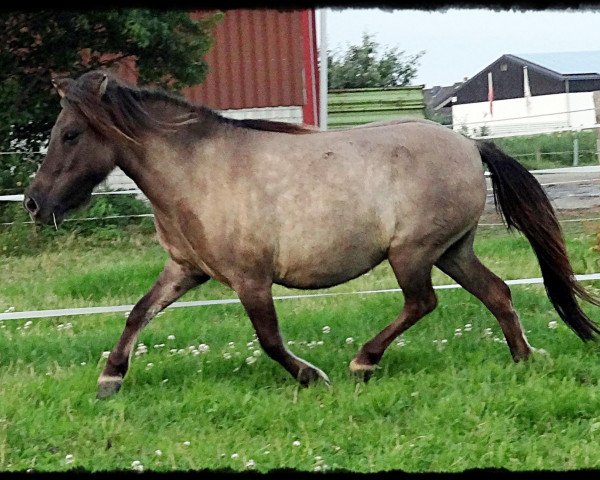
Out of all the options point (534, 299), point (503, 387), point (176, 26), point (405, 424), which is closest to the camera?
point (405, 424)

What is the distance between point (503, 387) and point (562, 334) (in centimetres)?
133

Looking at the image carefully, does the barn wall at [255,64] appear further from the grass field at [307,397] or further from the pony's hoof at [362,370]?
the pony's hoof at [362,370]

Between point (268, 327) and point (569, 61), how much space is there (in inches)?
685

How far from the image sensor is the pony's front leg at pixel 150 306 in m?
5.03

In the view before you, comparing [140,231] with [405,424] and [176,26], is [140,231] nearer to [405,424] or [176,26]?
[176,26]

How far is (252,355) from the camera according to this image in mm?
5637

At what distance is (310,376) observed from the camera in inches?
192

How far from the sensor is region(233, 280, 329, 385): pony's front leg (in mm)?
4883

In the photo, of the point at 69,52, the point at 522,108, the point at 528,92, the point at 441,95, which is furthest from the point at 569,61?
the point at 69,52

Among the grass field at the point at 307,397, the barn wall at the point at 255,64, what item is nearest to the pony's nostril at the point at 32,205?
the grass field at the point at 307,397

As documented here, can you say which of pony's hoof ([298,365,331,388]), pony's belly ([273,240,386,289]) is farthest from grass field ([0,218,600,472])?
pony's belly ([273,240,386,289])

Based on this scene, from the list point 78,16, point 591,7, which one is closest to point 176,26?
point 78,16

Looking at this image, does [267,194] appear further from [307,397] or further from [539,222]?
[539,222]

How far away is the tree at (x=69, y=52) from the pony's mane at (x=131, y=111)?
5340 millimetres
